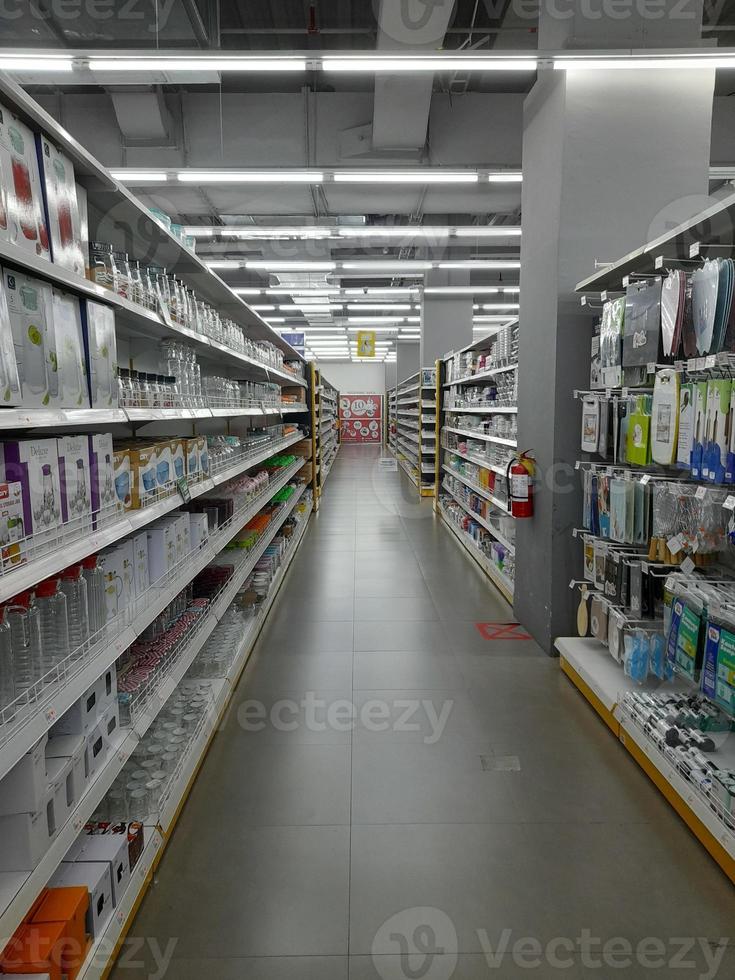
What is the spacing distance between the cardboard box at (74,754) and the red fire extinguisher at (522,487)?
10.5 feet

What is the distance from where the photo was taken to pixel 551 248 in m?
3.91

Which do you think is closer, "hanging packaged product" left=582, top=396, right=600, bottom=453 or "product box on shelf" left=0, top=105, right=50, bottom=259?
"product box on shelf" left=0, top=105, right=50, bottom=259

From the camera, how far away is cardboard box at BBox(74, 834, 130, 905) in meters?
1.84

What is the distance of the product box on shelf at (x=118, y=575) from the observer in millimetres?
2148

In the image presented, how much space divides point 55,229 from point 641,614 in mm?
3088

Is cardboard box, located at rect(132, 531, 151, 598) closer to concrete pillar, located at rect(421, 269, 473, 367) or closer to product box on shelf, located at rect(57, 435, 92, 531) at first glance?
product box on shelf, located at rect(57, 435, 92, 531)

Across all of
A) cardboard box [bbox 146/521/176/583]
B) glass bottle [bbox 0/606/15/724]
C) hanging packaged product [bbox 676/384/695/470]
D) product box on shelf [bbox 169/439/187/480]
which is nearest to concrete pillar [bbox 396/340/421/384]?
product box on shelf [bbox 169/439/187/480]

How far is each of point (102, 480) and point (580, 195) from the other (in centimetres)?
335

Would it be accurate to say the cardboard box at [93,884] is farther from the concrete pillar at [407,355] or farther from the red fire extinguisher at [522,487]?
the concrete pillar at [407,355]

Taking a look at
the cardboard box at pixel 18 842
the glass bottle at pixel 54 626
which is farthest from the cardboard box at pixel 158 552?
the cardboard box at pixel 18 842

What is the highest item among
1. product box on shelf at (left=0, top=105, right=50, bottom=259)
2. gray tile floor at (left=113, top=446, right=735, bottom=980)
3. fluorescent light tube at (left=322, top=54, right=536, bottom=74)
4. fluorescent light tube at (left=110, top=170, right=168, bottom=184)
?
fluorescent light tube at (left=110, top=170, right=168, bottom=184)

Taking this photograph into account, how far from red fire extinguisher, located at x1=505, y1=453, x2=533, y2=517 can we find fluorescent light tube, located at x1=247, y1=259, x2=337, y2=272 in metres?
5.47

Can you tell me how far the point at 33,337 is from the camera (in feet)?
5.35

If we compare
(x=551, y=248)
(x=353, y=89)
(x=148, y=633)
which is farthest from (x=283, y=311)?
(x=148, y=633)
